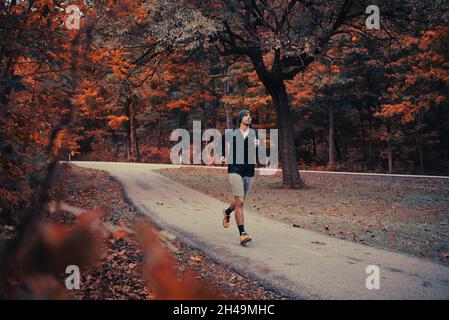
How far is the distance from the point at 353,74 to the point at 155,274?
32.2 metres

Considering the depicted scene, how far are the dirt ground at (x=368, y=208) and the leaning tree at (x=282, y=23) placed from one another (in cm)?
269

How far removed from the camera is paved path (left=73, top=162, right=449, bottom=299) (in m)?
5.18

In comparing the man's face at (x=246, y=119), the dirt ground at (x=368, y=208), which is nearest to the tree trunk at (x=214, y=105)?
the dirt ground at (x=368, y=208)

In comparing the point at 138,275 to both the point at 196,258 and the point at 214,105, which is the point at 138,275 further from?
the point at 214,105

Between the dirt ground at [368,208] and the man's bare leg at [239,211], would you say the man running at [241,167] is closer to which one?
the man's bare leg at [239,211]

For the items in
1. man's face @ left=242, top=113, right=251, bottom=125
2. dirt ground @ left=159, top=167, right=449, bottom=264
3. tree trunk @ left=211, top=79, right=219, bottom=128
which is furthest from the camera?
tree trunk @ left=211, top=79, right=219, bottom=128

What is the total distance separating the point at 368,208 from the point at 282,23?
311 inches

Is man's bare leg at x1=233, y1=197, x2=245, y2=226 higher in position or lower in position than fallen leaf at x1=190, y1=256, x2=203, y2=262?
higher

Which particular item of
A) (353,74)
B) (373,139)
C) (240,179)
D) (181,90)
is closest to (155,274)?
(240,179)

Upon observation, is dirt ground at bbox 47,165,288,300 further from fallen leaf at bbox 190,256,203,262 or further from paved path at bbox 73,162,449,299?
paved path at bbox 73,162,449,299

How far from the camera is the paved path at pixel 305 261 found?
17.0ft

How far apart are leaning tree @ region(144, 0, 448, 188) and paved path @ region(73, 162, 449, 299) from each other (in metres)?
7.36

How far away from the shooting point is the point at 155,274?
1.00m

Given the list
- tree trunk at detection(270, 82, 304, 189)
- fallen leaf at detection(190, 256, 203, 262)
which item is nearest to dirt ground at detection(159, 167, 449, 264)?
tree trunk at detection(270, 82, 304, 189)
